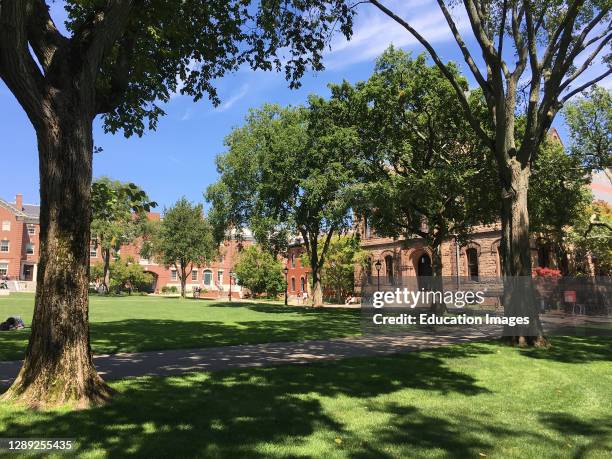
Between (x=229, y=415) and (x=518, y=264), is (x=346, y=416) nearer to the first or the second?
(x=229, y=415)

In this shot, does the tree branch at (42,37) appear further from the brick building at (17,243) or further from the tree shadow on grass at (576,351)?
the brick building at (17,243)

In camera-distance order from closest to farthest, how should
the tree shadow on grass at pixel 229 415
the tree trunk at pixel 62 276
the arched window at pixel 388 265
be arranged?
the tree shadow on grass at pixel 229 415 < the tree trunk at pixel 62 276 < the arched window at pixel 388 265

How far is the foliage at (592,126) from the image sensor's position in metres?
27.9

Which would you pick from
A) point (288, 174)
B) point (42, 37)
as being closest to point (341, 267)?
point (288, 174)

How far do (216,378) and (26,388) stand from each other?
2947 mm

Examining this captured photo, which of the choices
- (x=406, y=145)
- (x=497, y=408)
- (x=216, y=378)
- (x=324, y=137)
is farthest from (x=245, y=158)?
(x=497, y=408)

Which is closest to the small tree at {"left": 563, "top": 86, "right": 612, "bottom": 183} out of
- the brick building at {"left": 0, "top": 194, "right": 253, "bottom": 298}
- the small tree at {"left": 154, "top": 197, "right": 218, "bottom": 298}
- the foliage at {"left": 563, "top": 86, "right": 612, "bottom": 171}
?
the foliage at {"left": 563, "top": 86, "right": 612, "bottom": 171}

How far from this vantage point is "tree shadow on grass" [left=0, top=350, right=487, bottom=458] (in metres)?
4.70

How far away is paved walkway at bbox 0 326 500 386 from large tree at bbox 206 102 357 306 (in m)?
9.65

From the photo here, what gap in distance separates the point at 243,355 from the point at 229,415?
4960mm

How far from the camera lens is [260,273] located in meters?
60.2

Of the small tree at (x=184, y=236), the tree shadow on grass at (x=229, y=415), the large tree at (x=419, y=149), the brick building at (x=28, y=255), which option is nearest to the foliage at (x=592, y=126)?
the large tree at (x=419, y=149)

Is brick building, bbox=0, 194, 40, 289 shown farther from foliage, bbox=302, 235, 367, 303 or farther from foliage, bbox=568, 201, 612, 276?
foliage, bbox=568, 201, 612, 276

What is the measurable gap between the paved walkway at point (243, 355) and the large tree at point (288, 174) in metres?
9.65
